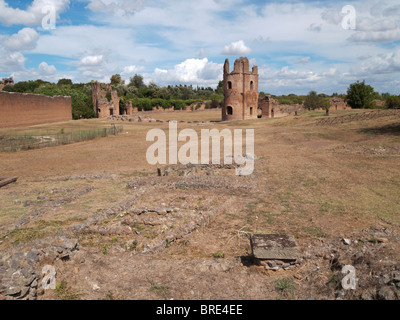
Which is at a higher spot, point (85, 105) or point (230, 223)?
point (85, 105)

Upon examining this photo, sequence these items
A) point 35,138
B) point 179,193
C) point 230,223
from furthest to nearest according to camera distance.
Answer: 1. point 35,138
2. point 179,193
3. point 230,223

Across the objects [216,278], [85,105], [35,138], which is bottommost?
[216,278]

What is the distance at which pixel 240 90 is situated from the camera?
4047 cm

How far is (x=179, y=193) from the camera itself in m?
10.5

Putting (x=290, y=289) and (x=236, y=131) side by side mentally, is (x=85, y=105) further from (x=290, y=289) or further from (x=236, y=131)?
(x=290, y=289)

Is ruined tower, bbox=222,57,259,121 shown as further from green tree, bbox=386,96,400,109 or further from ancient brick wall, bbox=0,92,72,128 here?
ancient brick wall, bbox=0,92,72,128

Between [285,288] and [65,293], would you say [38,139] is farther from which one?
[285,288]

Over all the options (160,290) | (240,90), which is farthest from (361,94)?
(160,290)

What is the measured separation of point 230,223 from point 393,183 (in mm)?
6822

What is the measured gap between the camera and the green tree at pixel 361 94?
44.1 m

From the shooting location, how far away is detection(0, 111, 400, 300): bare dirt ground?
4781 millimetres

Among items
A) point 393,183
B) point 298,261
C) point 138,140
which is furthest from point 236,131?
point 298,261
